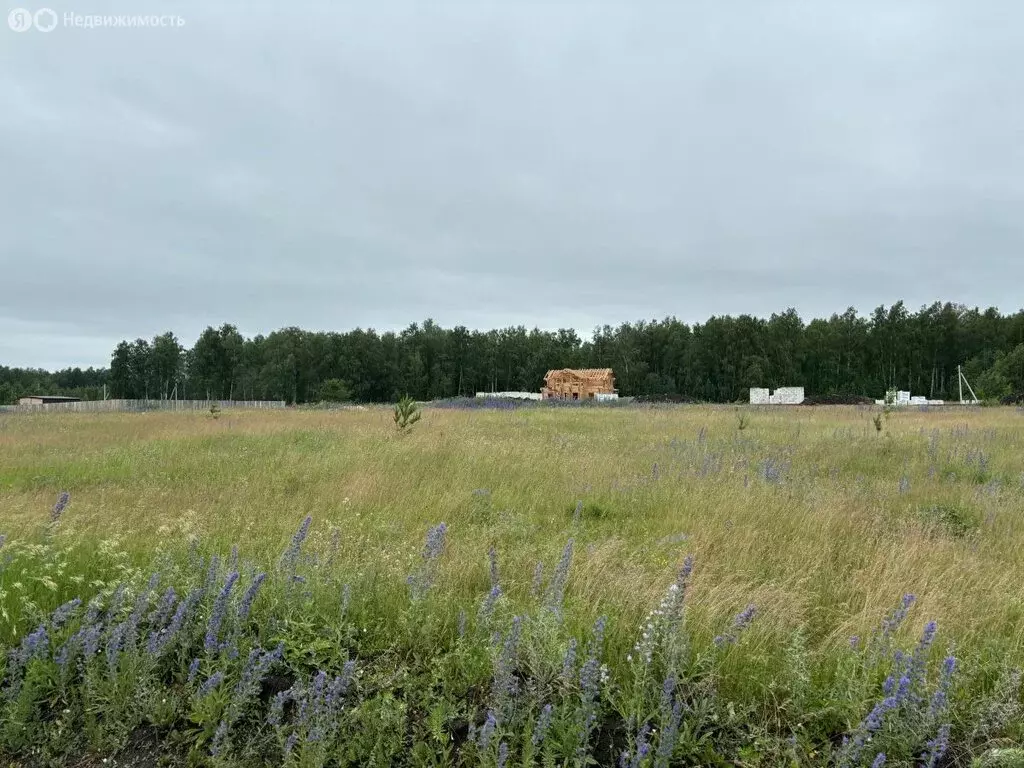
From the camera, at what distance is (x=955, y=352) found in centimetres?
7138

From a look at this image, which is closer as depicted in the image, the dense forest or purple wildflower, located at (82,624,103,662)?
purple wildflower, located at (82,624,103,662)

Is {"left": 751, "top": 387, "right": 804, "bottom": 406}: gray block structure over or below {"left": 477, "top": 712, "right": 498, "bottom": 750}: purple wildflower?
over

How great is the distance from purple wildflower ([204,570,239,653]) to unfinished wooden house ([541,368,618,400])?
178 ft

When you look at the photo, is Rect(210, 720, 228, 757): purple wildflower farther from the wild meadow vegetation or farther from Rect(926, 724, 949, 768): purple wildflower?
Rect(926, 724, 949, 768): purple wildflower

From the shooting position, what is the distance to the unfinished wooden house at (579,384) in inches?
2322

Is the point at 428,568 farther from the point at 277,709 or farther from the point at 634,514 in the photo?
the point at 634,514

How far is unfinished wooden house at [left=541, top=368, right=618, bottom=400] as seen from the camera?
59.0 metres

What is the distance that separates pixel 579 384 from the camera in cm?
6009

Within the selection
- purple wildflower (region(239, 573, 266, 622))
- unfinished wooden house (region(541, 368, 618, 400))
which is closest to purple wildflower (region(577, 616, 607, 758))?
purple wildflower (region(239, 573, 266, 622))

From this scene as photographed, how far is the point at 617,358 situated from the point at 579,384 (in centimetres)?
2212

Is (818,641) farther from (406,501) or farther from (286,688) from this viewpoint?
(406,501)

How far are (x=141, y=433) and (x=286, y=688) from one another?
1702 centimetres

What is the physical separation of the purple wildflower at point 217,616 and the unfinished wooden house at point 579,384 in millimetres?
54185

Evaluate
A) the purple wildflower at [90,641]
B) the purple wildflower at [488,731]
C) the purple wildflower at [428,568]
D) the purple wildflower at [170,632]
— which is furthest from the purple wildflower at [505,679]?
the purple wildflower at [90,641]
